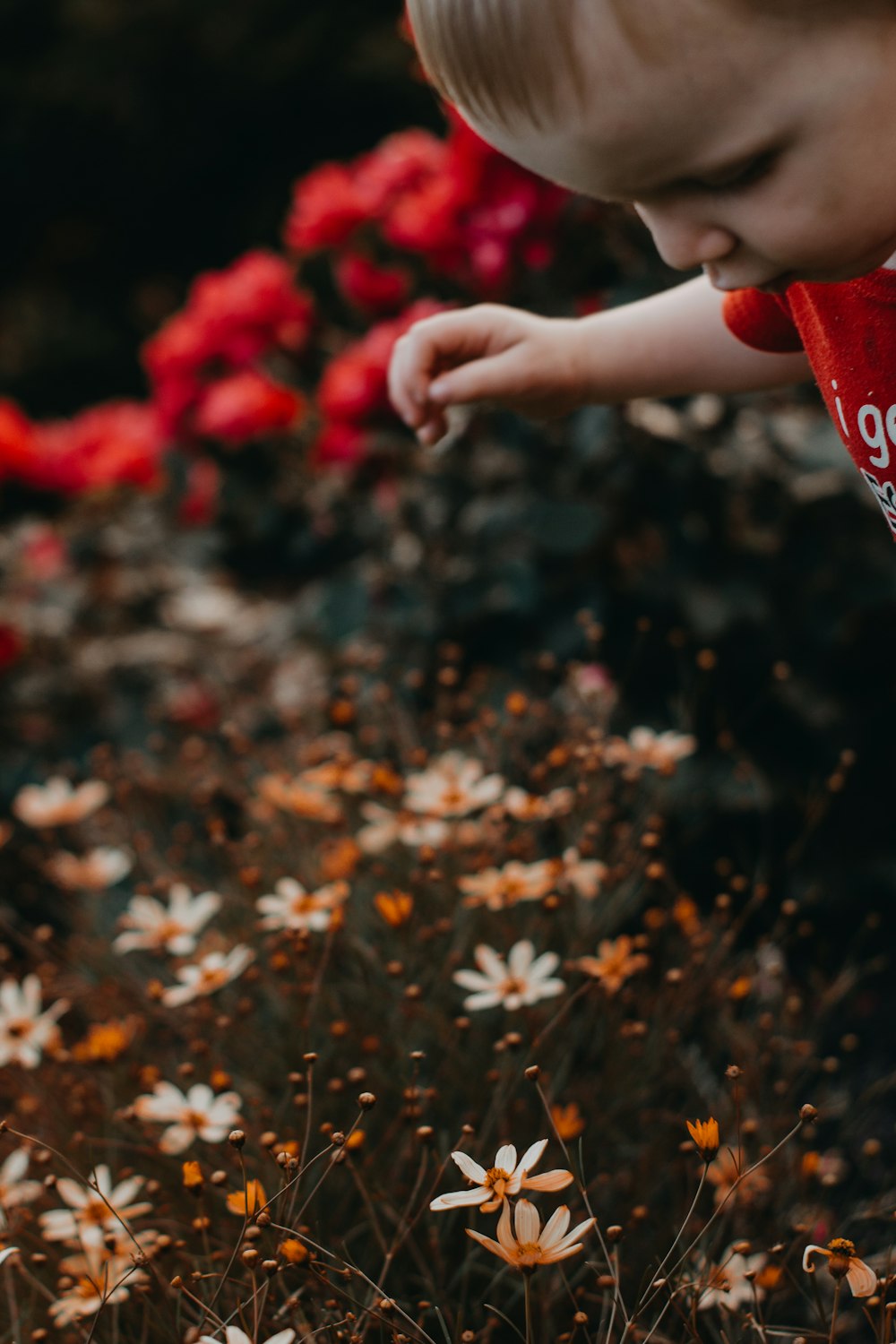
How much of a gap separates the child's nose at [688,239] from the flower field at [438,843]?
47 cm

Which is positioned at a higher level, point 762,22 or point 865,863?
point 762,22

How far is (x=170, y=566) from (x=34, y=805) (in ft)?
3.71

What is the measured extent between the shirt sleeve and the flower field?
0.34m

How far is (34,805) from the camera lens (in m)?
1.49

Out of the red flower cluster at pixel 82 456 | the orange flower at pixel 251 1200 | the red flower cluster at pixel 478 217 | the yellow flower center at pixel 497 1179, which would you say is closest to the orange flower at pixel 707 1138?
the yellow flower center at pixel 497 1179

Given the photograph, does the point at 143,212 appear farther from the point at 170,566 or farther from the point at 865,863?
the point at 865,863

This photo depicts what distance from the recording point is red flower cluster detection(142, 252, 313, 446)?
2057 millimetres

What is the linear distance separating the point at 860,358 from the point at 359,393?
1104 mm

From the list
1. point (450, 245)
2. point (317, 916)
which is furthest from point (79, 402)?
point (317, 916)

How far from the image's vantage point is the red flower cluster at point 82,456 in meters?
2.30

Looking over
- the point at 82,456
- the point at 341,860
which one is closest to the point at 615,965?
the point at 341,860

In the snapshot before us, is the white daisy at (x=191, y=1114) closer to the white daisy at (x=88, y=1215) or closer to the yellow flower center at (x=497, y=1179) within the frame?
the white daisy at (x=88, y=1215)

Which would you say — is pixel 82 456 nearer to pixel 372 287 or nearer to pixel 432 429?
pixel 372 287

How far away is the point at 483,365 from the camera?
101 cm
